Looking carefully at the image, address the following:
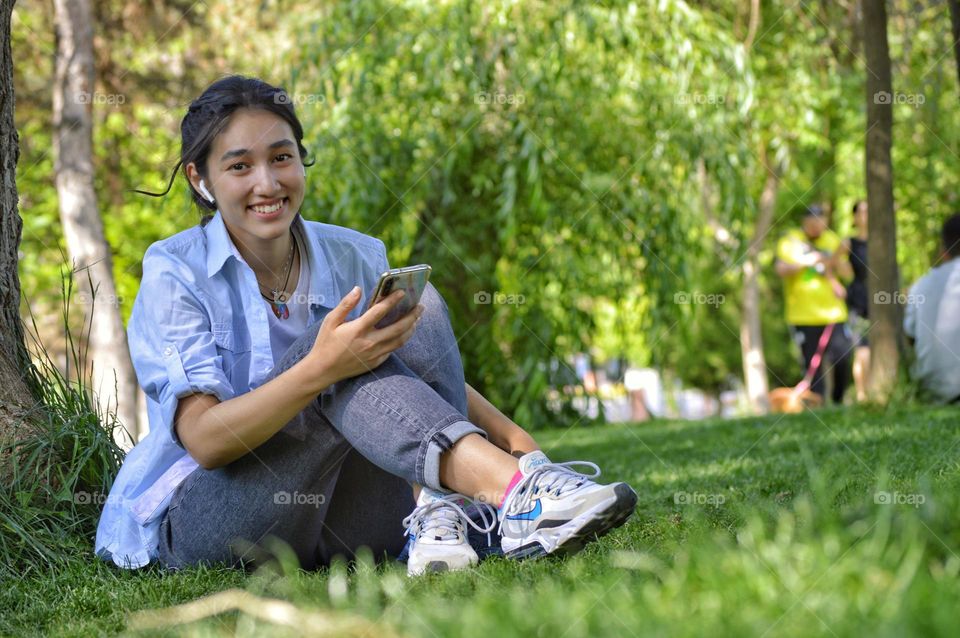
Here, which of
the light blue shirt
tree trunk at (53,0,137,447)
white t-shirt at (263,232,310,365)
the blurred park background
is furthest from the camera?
the blurred park background

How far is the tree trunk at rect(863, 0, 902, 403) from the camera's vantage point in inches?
245

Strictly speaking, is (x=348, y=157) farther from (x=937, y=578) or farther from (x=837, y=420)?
(x=937, y=578)

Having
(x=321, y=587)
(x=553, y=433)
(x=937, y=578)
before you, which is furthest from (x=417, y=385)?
(x=553, y=433)

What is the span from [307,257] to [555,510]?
39.9 inches

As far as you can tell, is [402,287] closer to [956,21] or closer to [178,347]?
[178,347]

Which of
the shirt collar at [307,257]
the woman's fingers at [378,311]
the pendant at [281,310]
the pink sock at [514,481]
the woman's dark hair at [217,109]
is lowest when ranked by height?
the pink sock at [514,481]

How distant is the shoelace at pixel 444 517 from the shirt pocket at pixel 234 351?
529 millimetres

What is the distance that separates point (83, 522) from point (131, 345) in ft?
2.08

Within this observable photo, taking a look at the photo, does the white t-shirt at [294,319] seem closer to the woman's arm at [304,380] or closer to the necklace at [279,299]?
the necklace at [279,299]

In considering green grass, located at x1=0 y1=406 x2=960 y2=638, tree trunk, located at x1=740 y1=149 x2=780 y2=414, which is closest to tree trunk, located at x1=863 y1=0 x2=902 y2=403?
green grass, located at x1=0 y1=406 x2=960 y2=638

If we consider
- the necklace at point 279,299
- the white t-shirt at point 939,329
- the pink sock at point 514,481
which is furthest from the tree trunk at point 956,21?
the pink sock at point 514,481

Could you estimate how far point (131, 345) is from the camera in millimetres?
2535

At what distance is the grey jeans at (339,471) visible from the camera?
2240 mm

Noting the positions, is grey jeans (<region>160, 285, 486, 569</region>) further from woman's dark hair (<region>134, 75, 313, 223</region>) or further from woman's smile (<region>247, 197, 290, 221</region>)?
woman's dark hair (<region>134, 75, 313, 223</region>)
